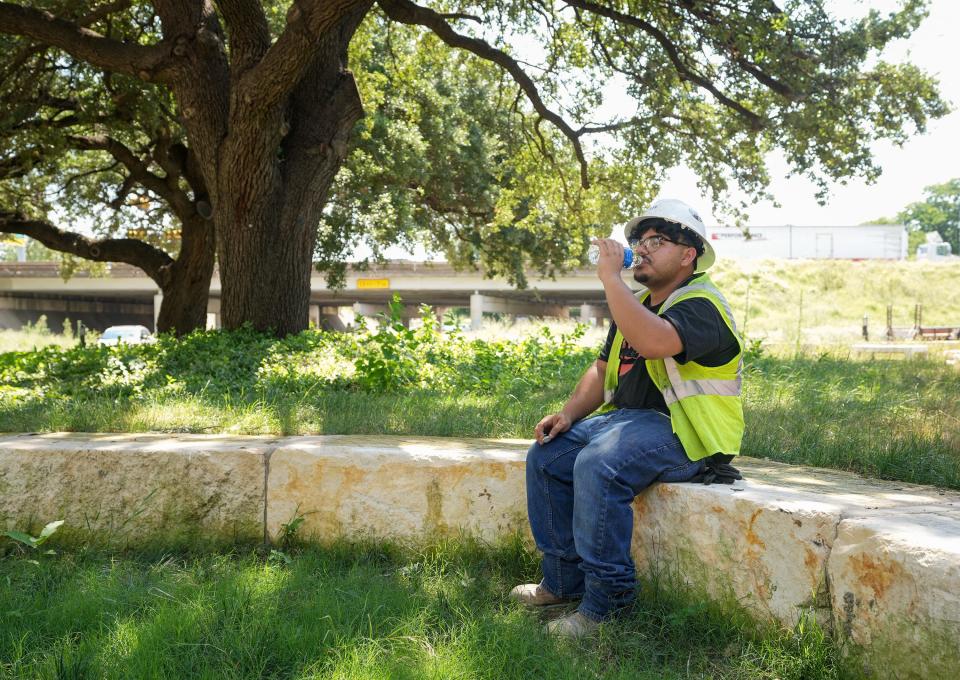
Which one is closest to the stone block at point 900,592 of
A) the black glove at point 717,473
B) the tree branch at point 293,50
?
the black glove at point 717,473

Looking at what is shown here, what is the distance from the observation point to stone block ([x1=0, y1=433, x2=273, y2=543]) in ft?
13.3

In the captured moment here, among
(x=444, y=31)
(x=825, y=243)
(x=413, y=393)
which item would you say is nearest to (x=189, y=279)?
(x=444, y=31)

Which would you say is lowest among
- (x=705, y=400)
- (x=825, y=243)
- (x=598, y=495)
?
(x=598, y=495)

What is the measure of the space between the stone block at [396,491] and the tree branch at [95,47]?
668 centimetres

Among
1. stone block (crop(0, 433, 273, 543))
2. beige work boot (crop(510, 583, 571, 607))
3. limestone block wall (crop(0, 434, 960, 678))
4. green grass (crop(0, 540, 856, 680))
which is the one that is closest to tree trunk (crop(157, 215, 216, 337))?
limestone block wall (crop(0, 434, 960, 678))

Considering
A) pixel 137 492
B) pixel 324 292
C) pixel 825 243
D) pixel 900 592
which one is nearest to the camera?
pixel 900 592

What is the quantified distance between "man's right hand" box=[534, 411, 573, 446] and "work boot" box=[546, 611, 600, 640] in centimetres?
77

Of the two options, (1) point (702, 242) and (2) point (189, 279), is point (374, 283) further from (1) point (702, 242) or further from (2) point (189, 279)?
(1) point (702, 242)

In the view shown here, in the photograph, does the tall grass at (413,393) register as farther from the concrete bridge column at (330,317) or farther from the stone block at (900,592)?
the concrete bridge column at (330,317)

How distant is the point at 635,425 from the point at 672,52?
354 inches

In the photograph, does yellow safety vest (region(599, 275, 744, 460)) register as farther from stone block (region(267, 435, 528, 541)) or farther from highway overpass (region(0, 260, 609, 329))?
highway overpass (region(0, 260, 609, 329))

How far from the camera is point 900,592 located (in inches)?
94.3

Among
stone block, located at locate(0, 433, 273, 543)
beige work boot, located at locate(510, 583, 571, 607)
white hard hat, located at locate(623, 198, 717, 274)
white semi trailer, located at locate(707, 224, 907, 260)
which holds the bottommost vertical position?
beige work boot, located at locate(510, 583, 571, 607)

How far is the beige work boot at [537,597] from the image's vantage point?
3.41 meters
